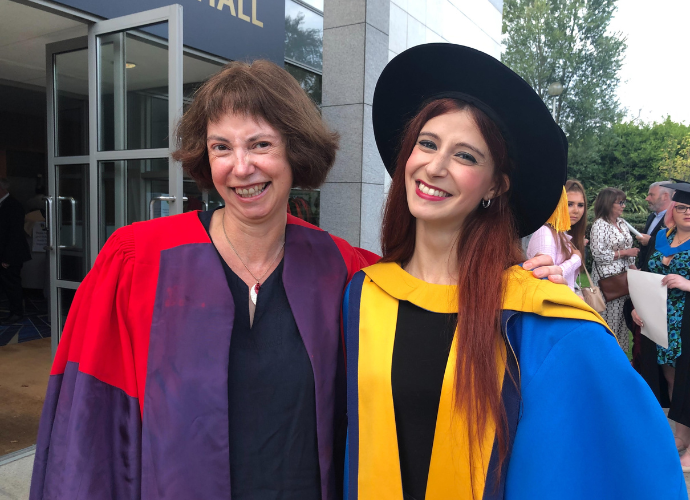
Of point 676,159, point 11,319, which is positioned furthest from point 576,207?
point 676,159

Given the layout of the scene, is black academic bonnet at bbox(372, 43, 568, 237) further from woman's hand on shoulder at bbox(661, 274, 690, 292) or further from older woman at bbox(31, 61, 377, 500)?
woman's hand on shoulder at bbox(661, 274, 690, 292)

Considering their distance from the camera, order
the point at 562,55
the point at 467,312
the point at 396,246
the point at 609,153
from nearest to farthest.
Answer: the point at 467,312
the point at 396,246
the point at 609,153
the point at 562,55

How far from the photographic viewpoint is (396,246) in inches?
66.2

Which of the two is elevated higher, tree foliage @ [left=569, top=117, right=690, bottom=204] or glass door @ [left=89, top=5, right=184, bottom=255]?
tree foliage @ [left=569, top=117, right=690, bottom=204]

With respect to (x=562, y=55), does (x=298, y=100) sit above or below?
below

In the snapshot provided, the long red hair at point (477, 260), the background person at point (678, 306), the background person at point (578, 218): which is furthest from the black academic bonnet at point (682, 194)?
the long red hair at point (477, 260)

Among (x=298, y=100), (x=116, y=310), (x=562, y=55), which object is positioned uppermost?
(x=562, y=55)

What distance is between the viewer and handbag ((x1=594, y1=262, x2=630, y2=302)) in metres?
4.56

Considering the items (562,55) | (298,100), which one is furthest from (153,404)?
(562,55)

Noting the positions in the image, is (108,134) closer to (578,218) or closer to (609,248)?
(578,218)

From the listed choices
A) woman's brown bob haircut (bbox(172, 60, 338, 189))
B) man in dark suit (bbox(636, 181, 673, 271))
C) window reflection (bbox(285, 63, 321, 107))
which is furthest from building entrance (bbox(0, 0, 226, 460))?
man in dark suit (bbox(636, 181, 673, 271))

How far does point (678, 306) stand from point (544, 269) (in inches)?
117

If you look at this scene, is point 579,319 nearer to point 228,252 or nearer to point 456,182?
point 456,182

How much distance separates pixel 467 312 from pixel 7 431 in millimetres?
3695
